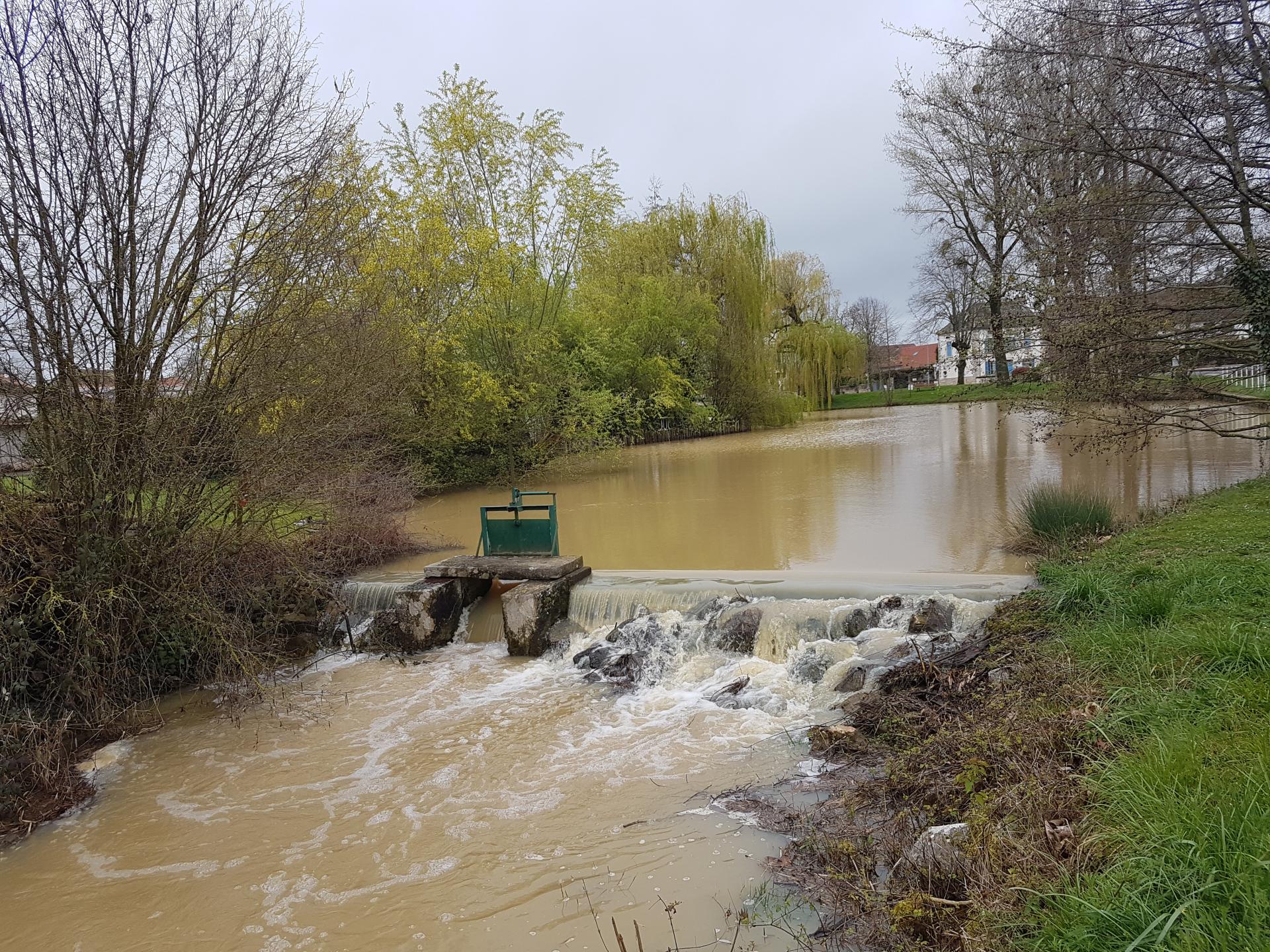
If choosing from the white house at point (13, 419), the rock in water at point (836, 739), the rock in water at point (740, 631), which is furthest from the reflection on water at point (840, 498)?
the white house at point (13, 419)

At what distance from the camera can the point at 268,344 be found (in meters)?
7.32

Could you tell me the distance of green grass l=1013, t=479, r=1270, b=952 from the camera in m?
2.21

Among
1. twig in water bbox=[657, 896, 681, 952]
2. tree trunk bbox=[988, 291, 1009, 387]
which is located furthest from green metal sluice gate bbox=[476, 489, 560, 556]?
tree trunk bbox=[988, 291, 1009, 387]

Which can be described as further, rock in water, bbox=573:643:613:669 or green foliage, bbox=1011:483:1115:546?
green foliage, bbox=1011:483:1115:546

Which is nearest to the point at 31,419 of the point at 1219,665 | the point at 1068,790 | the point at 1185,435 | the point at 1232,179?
the point at 1068,790

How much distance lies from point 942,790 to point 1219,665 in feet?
5.01

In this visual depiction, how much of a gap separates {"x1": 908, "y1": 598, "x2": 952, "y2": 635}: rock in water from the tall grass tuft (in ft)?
6.74

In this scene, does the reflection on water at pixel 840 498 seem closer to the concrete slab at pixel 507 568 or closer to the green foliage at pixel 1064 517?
the green foliage at pixel 1064 517

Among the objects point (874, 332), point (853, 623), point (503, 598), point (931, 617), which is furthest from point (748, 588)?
point (874, 332)

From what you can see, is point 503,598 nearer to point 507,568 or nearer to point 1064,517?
point 507,568

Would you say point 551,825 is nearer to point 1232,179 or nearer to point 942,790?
point 942,790

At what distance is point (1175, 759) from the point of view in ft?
9.75

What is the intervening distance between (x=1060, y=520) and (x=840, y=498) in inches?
226

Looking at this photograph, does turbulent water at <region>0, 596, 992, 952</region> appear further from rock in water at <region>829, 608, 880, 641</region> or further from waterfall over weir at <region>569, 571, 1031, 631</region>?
waterfall over weir at <region>569, 571, 1031, 631</region>
